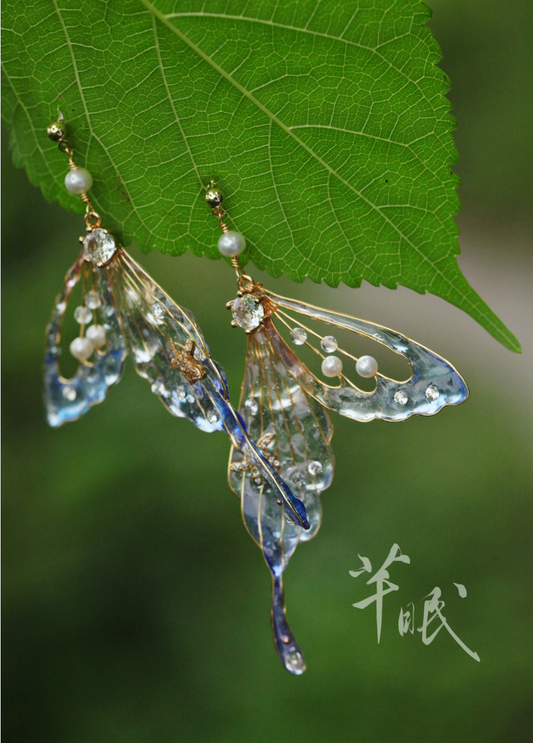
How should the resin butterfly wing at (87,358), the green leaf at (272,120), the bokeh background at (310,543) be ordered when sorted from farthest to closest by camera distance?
the bokeh background at (310,543)
the resin butterfly wing at (87,358)
the green leaf at (272,120)

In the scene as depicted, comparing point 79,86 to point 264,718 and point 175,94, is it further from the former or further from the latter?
point 264,718

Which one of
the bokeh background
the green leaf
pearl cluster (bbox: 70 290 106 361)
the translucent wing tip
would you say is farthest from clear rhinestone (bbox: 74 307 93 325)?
the bokeh background

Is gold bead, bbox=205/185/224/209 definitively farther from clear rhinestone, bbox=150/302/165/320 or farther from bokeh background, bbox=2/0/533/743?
bokeh background, bbox=2/0/533/743

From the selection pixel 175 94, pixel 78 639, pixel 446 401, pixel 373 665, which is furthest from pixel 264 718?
pixel 175 94

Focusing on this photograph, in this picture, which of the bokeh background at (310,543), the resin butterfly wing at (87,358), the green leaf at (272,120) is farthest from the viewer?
the bokeh background at (310,543)

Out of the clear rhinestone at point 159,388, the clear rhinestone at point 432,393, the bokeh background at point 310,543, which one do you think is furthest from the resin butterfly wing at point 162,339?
the bokeh background at point 310,543

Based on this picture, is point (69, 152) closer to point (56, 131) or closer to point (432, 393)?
point (56, 131)

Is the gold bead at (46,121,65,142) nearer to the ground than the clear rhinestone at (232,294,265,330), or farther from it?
farther from it

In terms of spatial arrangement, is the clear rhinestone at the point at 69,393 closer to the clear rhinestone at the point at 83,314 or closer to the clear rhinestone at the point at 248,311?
the clear rhinestone at the point at 83,314

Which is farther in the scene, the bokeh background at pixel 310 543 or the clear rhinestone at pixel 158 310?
the bokeh background at pixel 310 543
